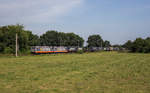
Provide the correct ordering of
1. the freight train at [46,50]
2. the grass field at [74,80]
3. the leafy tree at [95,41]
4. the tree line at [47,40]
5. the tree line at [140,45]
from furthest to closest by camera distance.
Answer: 1. the leafy tree at [95,41]
2. the tree line at [140,45]
3. the tree line at [47,40]
4. the freight train at [46,50]
5. the grass field at [74,80]

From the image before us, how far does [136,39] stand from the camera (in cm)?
6969

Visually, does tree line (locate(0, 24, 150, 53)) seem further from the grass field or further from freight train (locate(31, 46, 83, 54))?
the grass field

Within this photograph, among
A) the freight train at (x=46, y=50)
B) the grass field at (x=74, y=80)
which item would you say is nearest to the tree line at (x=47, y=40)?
the freight train at (x=46, y=50)

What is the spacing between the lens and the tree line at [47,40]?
44.1 m

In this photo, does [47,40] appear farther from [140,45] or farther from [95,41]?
[140,45]

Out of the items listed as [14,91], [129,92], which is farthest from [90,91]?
[14,91]

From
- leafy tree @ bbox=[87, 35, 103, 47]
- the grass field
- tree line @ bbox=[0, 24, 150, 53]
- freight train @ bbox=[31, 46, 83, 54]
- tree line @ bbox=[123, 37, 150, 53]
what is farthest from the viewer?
leafy tree @ bbox=[87, 35, 103, 47]

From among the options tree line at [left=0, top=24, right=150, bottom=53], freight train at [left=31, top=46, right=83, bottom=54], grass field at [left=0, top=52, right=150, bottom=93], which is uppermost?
tree line at [left=0, top=24, right=150, bottom=53]

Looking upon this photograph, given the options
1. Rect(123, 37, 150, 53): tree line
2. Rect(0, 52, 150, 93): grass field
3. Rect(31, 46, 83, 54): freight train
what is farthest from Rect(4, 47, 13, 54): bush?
Rect(123, 37, 150, 53): tree line

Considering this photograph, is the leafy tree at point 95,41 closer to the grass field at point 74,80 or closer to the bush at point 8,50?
the bush at point 8,50

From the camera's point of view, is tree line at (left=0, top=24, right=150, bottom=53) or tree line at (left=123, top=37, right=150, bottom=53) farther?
tree line at (left=123, top=37, right=150, bottom=53)

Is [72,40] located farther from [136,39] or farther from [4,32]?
[4,32]

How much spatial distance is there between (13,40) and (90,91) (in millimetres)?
40985

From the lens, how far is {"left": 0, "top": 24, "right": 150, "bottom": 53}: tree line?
4409 centimetres
